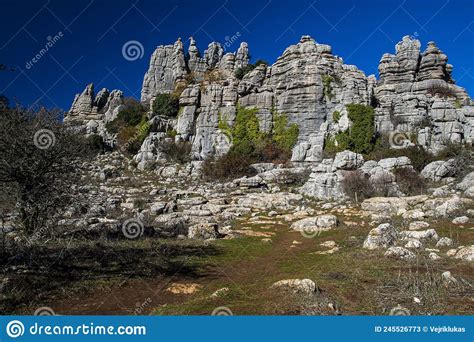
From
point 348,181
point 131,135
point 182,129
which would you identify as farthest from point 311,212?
point 131,135

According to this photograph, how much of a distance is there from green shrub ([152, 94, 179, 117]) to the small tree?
106 feet

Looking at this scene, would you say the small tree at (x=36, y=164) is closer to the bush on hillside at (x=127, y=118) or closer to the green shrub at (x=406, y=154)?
the green shrub at (x=406, y=154)

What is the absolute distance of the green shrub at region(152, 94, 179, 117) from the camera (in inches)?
1745

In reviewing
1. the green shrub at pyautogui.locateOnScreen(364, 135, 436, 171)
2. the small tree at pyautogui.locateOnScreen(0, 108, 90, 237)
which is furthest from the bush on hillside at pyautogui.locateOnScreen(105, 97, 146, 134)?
the small tree at pyautogui.locateOnScreen(0, 108, 90, 237)

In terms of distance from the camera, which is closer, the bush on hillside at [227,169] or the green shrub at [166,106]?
the bush on hillside at [227,169]

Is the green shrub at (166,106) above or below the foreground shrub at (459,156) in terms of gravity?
above

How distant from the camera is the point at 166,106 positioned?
44.3 m

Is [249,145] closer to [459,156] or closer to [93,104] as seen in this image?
[459,156]

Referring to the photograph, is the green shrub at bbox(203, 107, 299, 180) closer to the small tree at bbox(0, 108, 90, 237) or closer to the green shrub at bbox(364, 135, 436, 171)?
the green shrub at bbox(364, 135, 436, 171)

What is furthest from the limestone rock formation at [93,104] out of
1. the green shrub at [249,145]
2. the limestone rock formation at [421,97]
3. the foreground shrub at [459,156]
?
the foreground shrub at [459,156]

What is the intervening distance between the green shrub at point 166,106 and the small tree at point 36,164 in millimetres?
32296

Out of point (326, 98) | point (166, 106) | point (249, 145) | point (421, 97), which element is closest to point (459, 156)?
point (421, 97)

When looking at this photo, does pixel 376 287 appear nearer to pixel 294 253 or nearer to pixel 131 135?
pixel 294 253

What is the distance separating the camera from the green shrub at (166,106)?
4431 centimetres
